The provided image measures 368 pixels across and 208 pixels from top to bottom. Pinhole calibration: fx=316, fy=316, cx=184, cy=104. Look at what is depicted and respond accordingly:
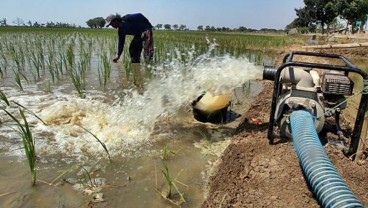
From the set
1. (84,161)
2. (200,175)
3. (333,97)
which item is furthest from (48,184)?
(333,97)

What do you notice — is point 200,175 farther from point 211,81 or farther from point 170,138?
point 211,81

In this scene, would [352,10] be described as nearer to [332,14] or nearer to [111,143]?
[332,14]

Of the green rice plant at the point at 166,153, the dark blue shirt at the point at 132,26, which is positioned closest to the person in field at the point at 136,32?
the dark blue shirt at the point at 132,26

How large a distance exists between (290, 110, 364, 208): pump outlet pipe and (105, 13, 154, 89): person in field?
399 cm

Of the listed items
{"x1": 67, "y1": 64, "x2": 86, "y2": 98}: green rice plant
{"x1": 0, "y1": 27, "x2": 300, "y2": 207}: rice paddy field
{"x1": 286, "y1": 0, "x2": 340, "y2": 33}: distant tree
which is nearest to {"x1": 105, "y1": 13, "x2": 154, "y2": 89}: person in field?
{"x1": 67, "y1": 64, "x2": 86, "y2": 98}: green rice plant

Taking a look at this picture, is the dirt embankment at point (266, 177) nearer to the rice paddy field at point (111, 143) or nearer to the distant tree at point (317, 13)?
the rice paddy field at point (111, 143)

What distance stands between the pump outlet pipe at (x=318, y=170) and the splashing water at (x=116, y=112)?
1.45 meters

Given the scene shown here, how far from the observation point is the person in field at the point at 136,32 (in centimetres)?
594

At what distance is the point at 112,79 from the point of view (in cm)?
598

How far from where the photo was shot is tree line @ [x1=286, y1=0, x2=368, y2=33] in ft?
87.5

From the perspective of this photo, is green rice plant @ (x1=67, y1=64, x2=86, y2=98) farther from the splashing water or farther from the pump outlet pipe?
the pump outlet pipe

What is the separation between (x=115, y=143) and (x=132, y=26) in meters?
3.96

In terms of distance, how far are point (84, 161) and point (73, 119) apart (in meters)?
1.03

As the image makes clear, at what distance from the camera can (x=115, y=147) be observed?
2881mm
